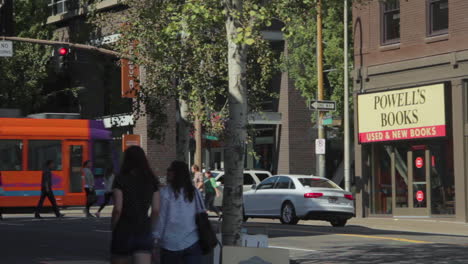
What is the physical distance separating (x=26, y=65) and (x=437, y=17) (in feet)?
70.0

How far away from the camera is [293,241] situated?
73.5 feet

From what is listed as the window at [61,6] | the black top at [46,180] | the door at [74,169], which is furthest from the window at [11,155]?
the window at [61,6]

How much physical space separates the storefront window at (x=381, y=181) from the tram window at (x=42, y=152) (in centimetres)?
1068

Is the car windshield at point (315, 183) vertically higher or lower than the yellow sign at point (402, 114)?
lower

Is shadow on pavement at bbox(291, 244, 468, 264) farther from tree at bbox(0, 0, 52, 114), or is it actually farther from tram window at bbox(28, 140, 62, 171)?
tree at bbox(0, 0, 52, 114)

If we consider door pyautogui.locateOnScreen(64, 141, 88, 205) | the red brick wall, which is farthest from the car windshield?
door pyautogui.locateOnScreen(64, 141, 88, 205)

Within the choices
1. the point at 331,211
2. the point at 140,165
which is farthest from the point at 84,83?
the point at 140,165

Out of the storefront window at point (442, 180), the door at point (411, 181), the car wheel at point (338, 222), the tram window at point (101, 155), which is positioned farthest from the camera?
the tram window at point (101, 155)

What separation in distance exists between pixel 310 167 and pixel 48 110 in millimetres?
13764

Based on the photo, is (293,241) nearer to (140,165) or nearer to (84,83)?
(140,165)

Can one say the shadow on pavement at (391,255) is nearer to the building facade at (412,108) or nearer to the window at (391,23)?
the building facade at (412,108)

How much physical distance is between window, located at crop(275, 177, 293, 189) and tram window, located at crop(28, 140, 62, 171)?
7.75 metres

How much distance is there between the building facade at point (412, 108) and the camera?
1275 inches

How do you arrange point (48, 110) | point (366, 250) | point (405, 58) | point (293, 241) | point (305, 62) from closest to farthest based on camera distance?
point (366, 250) < point (293, 241) < point (405, 58) < point (305, 62) < point (48, 110)
